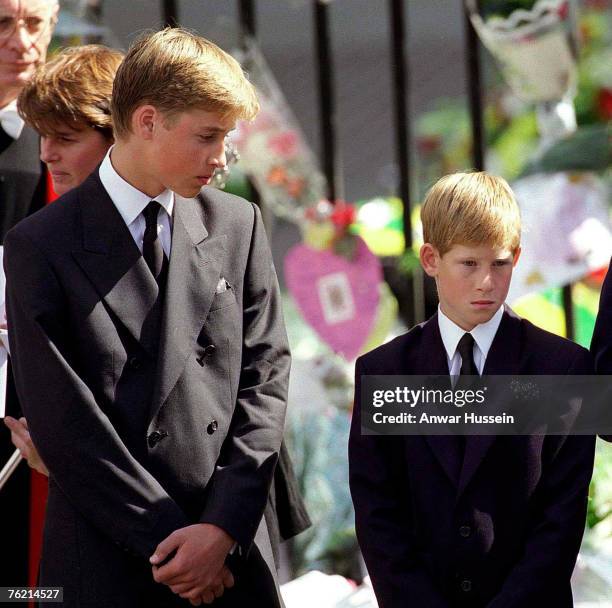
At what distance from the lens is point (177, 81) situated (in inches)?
87.4

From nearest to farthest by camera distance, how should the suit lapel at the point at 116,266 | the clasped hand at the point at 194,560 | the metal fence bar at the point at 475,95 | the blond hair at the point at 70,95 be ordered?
the clasped hand at the point at 194,560
the suit lapel at the point at 116,266
the blond hair at the point at 70,95
the metal fence bar at the point at 475,95

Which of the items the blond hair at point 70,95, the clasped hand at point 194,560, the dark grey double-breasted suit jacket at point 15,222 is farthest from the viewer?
the dark grey double-breasted suit jacket at point 15,222

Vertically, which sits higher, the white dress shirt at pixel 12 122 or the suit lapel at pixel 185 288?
the white dress shirt at pixel 12 122

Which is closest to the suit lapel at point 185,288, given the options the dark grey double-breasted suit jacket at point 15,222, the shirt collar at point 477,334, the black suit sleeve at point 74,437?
the black suit sleeve at point 74,437

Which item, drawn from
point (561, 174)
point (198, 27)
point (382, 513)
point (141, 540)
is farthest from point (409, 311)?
point (141, 540)

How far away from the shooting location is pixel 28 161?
2812 millimetres

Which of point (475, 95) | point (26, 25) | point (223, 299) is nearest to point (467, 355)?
point (223, 299)

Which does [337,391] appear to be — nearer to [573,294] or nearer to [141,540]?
[573,294]

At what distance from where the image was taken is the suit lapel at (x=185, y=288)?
2.19m

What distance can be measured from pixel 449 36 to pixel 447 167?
257 cm

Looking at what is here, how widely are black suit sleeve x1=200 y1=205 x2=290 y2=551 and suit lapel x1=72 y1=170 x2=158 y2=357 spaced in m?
0.20

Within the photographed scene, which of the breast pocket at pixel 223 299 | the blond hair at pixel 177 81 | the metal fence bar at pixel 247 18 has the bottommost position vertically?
the breast pocket at pixel 223 299
